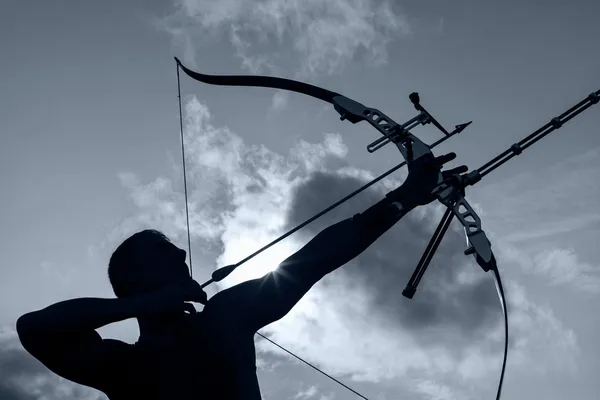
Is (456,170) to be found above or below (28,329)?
above

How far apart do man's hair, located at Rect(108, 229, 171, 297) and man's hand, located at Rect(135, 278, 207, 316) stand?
1.49ft

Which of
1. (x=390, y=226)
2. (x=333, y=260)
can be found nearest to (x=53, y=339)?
(x=333, y=260)

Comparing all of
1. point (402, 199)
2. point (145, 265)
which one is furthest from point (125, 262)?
point (402, 199)

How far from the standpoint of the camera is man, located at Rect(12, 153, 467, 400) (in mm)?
2803

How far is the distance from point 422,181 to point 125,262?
1656 millimetres

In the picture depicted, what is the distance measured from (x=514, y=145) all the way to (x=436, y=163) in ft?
1.57

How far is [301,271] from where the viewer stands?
3.14m

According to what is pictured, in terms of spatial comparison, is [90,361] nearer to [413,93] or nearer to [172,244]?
[172,244]

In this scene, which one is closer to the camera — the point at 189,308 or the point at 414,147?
the point at 189,308

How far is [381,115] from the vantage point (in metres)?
4.34

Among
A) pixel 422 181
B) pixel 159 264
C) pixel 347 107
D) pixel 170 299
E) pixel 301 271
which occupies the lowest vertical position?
pixel 170 299

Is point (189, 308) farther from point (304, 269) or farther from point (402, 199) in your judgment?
point (402, 199)

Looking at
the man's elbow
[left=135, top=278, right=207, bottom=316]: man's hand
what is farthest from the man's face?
the man's elbow

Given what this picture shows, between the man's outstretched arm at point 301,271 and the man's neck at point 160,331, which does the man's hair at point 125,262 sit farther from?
the man's outstretched arm at point 301,271
